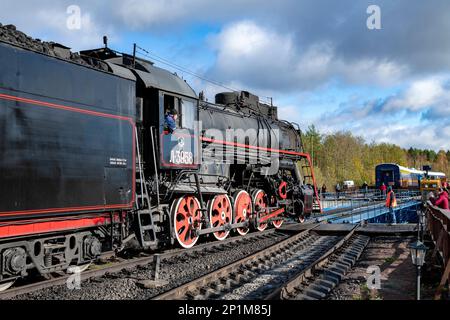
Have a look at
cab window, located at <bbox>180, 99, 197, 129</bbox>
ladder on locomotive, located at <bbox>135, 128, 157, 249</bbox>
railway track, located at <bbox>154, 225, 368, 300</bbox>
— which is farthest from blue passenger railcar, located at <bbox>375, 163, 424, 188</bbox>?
ladder on locomotive, located at <bbox>135, 128, 157, 249</bbox>

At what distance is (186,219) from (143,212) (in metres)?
1.85

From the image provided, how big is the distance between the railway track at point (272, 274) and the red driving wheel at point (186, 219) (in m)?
1.80

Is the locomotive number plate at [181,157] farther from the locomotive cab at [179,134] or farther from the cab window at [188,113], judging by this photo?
the cab window at [188,113]

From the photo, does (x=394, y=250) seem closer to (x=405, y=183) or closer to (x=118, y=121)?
(x=118, y=121)

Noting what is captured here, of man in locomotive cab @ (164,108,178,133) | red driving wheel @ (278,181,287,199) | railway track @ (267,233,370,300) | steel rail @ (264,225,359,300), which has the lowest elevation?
railway track @ (267,233,370,300)

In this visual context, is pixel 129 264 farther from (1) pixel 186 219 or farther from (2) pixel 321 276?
(2) pixel 321 276

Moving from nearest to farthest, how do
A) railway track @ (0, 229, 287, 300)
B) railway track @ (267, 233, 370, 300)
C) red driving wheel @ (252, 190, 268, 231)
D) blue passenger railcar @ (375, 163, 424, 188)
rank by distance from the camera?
railway track @ (0, 229, 287, 300) → railway track @ (267, 233, 370, 300) → red driving wheel @ (252, 190, 268, 231) → blue passenger railcar @ (375, 163, 424, 188)

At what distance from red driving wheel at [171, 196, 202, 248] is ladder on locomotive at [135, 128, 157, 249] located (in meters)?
0.87

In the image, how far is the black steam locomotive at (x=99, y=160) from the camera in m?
6.08

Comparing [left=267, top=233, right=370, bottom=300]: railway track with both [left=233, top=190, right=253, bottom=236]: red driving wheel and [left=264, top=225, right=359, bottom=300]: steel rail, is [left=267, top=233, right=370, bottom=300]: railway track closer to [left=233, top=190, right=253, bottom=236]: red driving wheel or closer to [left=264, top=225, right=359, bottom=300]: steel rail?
[left=264, top=225, right=359, bottom=300]: steel rail

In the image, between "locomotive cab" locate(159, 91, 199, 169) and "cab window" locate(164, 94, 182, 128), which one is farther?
"cab window" locate(164, 94, 182, 128)

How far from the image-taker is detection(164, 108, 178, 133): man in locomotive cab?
369 inches

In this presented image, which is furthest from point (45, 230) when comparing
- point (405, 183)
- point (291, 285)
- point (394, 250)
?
point (405, 183)
